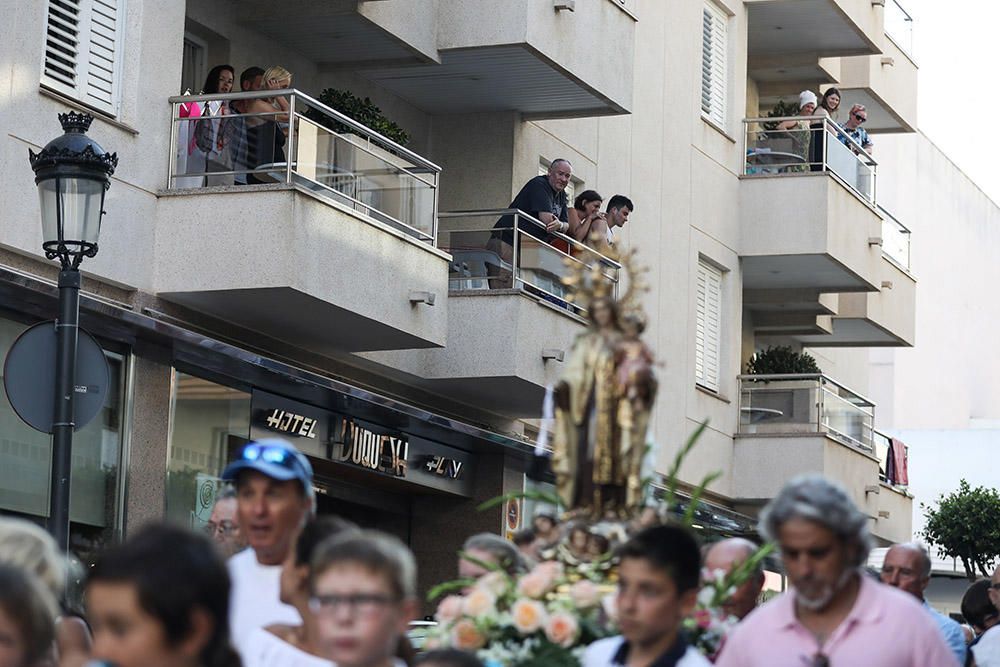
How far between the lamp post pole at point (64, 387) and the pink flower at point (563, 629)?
22.7 feet

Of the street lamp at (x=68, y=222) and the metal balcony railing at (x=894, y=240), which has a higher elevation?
the metal balcony railing at (x=894, y=240)

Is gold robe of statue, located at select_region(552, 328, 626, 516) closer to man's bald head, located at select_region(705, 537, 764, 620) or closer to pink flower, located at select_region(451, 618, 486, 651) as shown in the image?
pink flower, located at select_region(451, 618, 486, 651)

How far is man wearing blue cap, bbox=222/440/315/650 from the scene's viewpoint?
23.4ft

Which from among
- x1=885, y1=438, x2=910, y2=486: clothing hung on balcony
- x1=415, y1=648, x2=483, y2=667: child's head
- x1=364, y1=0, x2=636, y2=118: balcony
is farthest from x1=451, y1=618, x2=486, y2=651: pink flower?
x1=885, y1=438, x2=910, y2=486: clothing hung on balcony

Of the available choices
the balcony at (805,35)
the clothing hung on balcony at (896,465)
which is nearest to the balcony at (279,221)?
the balcony at (805,35)

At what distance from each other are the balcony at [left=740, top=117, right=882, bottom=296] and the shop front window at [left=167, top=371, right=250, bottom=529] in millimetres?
12902

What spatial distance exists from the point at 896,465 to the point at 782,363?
418 cm

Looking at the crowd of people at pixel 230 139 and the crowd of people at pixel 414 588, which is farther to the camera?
the crowd of people at pixel 230 139

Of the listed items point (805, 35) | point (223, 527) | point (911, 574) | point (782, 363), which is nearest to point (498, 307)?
point (782, 363)

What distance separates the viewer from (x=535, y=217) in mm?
22719

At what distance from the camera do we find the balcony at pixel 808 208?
3081 cm

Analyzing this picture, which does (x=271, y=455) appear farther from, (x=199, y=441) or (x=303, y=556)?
(x=199, y=441)

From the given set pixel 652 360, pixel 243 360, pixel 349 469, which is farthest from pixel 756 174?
pixel 652 360

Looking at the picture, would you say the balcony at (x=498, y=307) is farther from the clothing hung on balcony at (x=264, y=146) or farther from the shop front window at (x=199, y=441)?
the clothing hung on balcony at (x=264, y=146)
